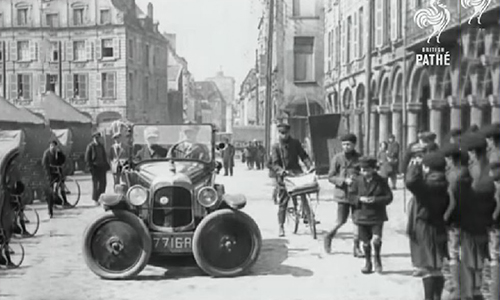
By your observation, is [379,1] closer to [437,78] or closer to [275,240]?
[437,78]

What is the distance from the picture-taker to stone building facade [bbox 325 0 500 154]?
762cm

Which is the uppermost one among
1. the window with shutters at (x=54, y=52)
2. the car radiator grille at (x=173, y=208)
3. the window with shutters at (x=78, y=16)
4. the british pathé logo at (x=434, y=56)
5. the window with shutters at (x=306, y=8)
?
the window with shutters at (x=306, y=8)

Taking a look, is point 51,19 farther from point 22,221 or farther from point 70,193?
point 22,221

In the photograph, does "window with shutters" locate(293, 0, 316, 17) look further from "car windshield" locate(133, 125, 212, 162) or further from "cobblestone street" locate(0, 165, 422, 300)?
"car windshield" locate(133, 125, 212, 162)

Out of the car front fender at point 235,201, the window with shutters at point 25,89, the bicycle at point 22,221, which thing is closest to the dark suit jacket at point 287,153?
the car front fender at point 235,201

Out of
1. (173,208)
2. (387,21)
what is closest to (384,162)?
(387,21)

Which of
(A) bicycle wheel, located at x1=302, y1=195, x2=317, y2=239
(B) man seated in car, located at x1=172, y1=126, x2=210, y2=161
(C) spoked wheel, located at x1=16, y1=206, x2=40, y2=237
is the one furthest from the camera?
(A) bicycle wheel, located at x1=302, y1=195, x2=317, y2=239

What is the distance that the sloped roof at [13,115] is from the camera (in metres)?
16.3

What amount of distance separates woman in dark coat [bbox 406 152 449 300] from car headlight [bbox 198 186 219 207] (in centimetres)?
255

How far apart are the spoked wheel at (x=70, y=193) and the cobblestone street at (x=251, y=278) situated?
Answer: 3.65m

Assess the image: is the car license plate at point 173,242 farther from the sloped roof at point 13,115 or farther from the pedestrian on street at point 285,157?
the sloped roof at point 13,115

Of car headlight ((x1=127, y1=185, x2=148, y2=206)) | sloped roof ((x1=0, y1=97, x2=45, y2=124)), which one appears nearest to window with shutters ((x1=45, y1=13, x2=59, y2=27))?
sloped roof ((x1=0, y1=97, x2=45, y2=124))

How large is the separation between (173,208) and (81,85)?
17107mm

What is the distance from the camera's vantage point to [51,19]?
→ 679 inches
